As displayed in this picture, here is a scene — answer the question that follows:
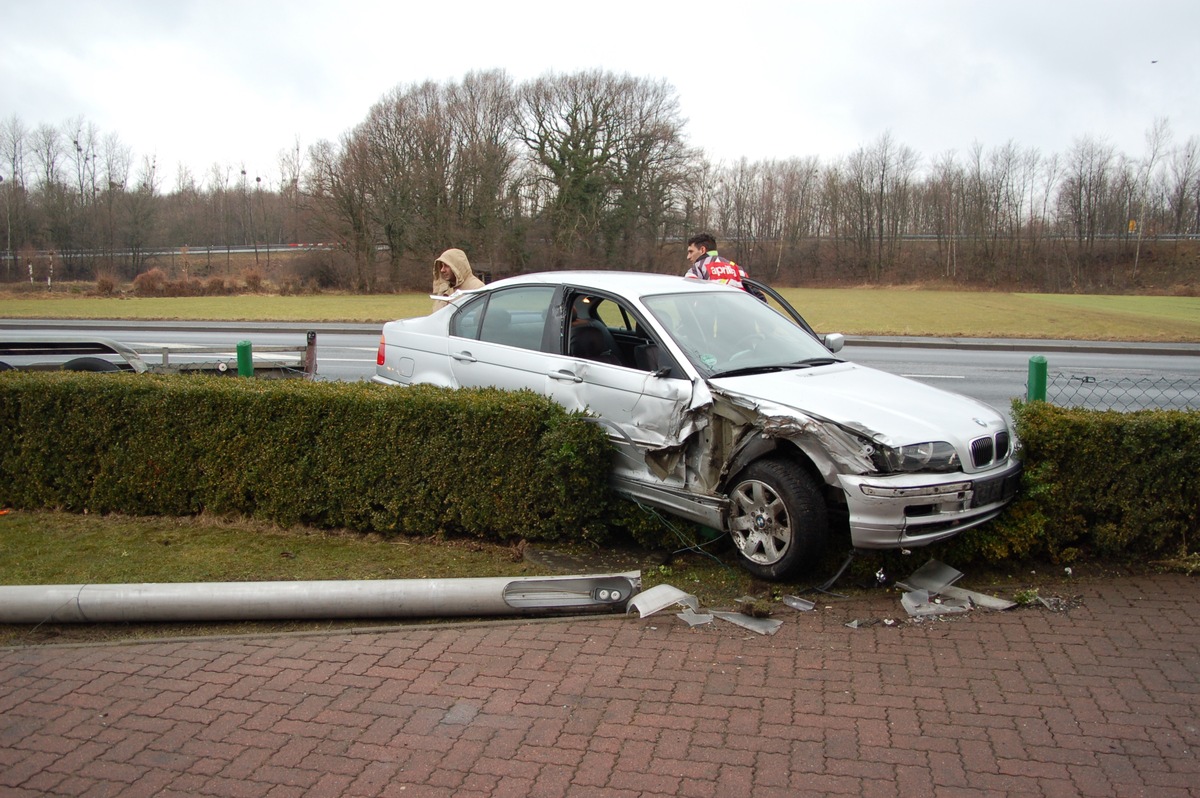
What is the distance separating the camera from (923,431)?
4926mm

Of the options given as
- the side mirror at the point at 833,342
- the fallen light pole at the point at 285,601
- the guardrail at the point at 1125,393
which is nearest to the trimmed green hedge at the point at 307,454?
the fallen light pole at the point at 285,601

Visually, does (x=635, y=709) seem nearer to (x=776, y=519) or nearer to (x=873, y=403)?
(x=776, y=519)

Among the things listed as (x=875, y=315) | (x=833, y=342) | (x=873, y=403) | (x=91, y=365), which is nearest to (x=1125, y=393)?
(x=833, y=342)

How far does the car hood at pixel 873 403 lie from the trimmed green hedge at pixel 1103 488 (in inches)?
14.4

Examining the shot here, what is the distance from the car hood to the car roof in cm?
122

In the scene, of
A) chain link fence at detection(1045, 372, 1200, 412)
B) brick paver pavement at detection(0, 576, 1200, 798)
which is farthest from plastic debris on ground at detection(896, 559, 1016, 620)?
chain link fence at detection(1045, 372, 1200, 412)

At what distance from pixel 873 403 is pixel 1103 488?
5.09 ft

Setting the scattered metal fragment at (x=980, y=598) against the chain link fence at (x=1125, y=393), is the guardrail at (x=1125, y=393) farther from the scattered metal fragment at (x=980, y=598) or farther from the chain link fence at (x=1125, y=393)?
the scattered metal fragment at (x=980, y=598)

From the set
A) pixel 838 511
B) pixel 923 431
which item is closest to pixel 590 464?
pixel 838 511

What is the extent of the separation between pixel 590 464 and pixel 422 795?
2.78m

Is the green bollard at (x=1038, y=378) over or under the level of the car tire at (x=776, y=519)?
over

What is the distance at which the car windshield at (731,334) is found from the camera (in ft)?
19.5

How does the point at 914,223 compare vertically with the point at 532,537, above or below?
above

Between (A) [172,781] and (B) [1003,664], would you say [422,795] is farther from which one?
(B) [1003,664]
